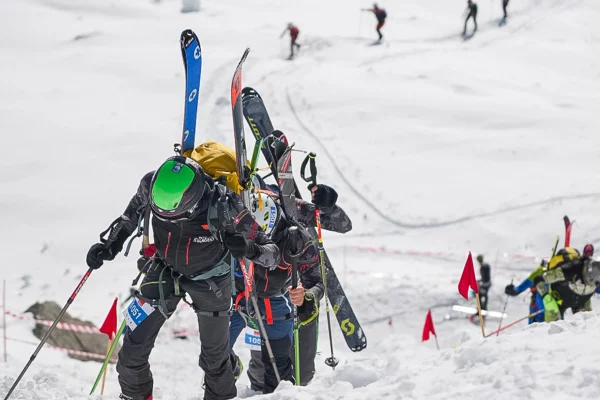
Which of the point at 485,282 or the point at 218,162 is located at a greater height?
the point at 218,162

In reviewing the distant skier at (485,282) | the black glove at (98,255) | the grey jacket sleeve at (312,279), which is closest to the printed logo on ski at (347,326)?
the grey jacket sleeve at (312,279)

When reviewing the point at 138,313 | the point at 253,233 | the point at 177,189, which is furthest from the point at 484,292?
the point at 177,189

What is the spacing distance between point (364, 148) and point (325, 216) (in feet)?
37.7

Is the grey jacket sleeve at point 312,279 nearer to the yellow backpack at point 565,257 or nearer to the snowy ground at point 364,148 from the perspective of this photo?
the snowy ground at point 364,148

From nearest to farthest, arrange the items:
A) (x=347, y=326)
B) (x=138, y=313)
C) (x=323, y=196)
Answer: (x=138, y=313) → (x=323, y=196) → (x=347, y=326)

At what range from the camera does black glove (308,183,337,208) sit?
7.41 m

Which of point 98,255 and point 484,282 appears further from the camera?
point 484,282

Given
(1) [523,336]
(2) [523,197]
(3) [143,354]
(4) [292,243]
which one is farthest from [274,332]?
(2) [523,197]

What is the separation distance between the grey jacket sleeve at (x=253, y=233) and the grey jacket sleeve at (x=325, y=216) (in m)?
1.61

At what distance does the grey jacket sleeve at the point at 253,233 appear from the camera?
5734 millimetres

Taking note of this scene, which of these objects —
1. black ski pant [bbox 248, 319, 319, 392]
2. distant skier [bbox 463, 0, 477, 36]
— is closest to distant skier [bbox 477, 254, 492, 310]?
black ski pant [bbox 248, 319, 319, 392]

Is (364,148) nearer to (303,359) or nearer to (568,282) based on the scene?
(568,282)

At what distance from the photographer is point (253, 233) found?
19.2ft

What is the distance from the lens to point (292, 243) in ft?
21.3
